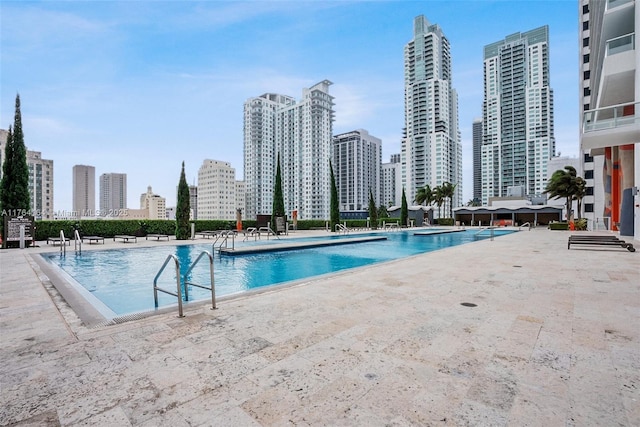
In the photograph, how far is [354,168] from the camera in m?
139

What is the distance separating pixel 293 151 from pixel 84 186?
13129 centimetres

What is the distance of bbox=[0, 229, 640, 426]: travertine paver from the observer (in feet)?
7.16

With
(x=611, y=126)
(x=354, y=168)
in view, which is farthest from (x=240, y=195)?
(x=611, y=126)

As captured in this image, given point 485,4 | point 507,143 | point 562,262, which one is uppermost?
point 507,143

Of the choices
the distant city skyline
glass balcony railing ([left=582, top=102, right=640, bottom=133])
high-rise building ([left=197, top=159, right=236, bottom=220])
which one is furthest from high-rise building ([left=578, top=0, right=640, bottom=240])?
high-rise building ([left=197, top=159, right=236, bottom=220])

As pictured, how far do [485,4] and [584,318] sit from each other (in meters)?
26.8

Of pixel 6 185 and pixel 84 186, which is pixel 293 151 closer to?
pixel 6 185

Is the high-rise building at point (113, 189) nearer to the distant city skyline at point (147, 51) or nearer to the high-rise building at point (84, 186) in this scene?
the high-rise building at point (84, 186)

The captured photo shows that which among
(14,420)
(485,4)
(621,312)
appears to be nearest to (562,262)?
(621,312)

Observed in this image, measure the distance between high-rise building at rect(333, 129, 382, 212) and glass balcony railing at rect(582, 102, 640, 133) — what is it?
120704 mm

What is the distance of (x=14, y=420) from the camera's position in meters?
2.12

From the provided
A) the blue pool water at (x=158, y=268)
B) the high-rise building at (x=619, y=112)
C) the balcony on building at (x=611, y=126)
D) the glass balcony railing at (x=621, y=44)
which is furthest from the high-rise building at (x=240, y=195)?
the balcony on building at (x=611, y=126)

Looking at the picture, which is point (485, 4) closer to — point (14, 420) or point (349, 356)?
point (349, 356)

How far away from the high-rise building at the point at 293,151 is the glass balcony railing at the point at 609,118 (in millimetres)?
103684
